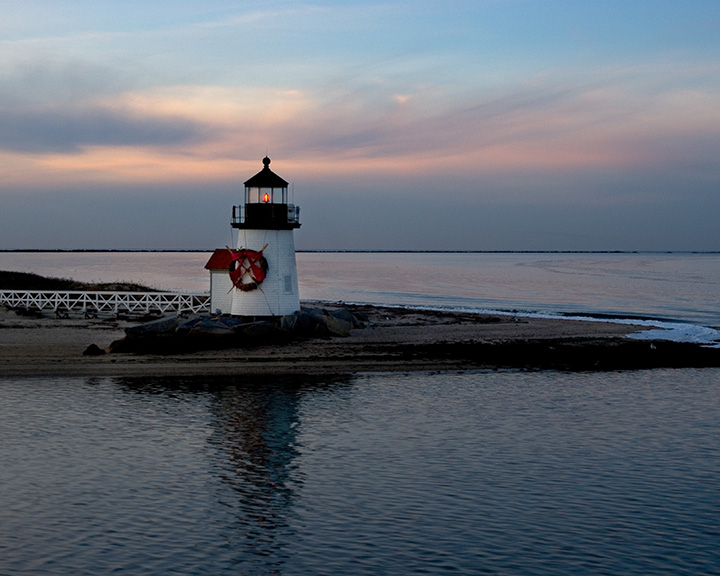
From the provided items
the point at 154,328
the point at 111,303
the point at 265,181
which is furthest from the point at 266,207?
the point at 111,303

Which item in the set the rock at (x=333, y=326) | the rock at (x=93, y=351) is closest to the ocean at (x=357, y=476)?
the rock at (x=93, y=351)

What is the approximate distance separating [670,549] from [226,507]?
6.22 meters

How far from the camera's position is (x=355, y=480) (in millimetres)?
13844

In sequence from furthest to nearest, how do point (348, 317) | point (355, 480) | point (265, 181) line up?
point (348, 317)
point (265, 181)
point (355, 480)

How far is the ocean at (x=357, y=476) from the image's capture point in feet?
34.9

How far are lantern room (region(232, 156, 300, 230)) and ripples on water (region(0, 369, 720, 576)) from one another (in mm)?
10594

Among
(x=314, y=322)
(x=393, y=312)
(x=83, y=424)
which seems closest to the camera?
(x=83, y=424)

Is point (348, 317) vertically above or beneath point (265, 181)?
beneath

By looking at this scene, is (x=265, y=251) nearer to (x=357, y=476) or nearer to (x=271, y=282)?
(x=271, y=282)

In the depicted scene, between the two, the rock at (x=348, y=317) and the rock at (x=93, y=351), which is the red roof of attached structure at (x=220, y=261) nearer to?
the rock at (x=348, y=317)

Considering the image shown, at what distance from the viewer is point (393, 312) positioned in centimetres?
4547

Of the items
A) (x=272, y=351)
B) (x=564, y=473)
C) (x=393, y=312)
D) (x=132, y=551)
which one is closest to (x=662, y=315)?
(x=393, y=312)

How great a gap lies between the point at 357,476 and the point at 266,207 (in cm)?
1882

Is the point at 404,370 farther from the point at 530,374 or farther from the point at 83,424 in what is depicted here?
the point at 83,424
